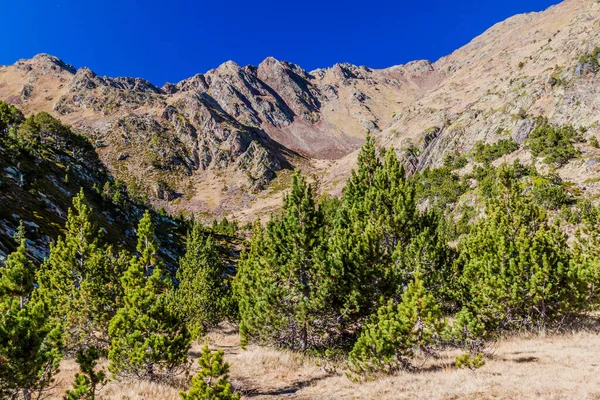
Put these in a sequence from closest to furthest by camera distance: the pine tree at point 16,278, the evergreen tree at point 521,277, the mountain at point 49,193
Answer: the pine tree at point 16,278
the evergreen tree at point 521,277
the mountain at point 49,193

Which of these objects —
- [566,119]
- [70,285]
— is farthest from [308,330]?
[566,119]

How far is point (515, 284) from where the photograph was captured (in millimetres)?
16172

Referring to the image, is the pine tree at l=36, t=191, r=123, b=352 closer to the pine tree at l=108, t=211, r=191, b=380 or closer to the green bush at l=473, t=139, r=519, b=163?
the pine tree at l=108, t=211, r=191, b=380

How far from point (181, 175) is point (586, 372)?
203437 millimetres

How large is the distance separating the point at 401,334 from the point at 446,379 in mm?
2049

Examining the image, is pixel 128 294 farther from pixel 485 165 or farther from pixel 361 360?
pixel 485 165

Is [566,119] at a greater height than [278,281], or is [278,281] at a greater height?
[566,119]

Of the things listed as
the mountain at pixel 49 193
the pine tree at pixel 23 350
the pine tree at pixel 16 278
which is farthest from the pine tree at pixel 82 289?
the pine tree at pixel 23 350

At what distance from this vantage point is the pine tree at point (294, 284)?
1673 centimetres

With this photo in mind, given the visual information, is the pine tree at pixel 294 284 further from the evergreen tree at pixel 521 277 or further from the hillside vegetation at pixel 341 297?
the evergreen tree at pixel 521 277

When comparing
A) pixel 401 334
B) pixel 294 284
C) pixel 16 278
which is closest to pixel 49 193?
pixel 16 278

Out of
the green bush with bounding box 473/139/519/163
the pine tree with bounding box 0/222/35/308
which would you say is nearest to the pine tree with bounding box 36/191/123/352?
the pine tree with bounding box 0/222/35/308

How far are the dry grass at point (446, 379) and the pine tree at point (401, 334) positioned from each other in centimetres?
70

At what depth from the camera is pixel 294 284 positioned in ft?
59.1
